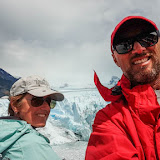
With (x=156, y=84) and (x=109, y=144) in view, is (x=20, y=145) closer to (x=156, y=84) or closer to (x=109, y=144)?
(x=109, y=144)

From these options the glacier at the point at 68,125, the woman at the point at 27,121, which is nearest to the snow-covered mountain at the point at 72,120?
the glacier at the point at 68,125

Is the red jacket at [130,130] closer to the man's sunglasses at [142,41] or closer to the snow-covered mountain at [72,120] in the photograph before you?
the man's sunglasses at [142,41]

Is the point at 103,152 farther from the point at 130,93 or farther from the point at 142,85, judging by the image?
the point at 142,85

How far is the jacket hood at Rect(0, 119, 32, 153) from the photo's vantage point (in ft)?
3.65

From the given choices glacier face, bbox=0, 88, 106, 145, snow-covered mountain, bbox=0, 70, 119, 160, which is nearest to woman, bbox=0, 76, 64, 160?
snow-covered mountain, bbox=0, 70, 119, 160

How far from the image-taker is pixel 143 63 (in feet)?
3.70

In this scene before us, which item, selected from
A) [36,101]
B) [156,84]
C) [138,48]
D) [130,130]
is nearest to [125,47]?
[138,48]

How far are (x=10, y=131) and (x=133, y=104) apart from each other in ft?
2.98

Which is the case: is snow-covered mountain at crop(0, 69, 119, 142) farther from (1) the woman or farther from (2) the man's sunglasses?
(2) the man's sunglasses

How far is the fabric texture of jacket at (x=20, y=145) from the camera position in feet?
3.63

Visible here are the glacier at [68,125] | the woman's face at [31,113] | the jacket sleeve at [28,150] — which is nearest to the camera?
the jacket sleeve at [28,150]

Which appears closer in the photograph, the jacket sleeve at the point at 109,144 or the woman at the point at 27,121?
the jacket sleeve at the point at 109,144

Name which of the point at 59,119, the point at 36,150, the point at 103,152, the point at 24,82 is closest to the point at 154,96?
the point at 103,152

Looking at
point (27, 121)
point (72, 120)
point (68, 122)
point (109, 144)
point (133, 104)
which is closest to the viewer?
point (109, 144)
